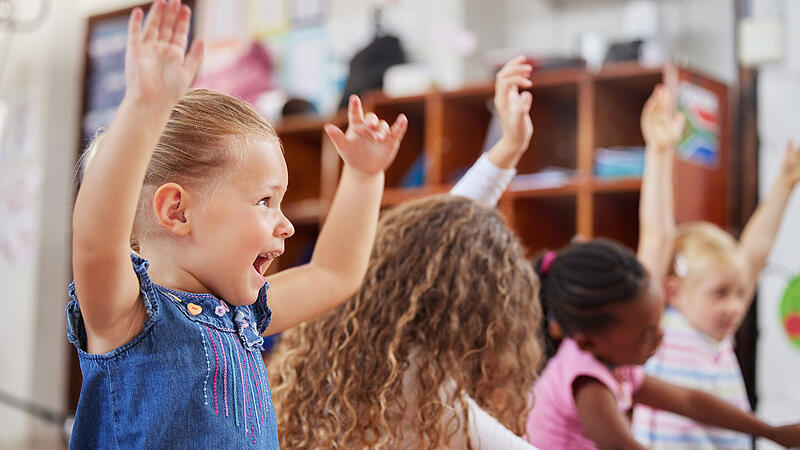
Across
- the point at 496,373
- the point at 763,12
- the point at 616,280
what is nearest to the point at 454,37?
the point at 763,12

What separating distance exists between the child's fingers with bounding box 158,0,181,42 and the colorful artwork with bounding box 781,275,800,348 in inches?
78.4

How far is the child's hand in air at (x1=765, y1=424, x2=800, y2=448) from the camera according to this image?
3.83 feet

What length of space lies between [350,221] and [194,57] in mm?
385

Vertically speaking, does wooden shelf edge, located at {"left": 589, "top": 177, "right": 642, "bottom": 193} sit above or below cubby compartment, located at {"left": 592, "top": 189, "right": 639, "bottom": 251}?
above

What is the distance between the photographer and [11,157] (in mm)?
4133

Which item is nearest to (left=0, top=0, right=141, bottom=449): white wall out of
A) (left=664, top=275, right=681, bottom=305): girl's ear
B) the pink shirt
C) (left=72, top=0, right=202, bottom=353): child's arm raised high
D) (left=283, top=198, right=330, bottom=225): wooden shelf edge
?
(left=283, top=198, right=330, bottom=225): wooden shelf edge

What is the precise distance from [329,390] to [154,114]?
0.55 m

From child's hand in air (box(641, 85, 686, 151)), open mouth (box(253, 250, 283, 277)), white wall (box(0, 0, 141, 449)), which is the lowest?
white wall (box(0, 0, 141, 449))

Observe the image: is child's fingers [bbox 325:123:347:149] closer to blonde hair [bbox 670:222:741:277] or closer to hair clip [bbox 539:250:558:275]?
hair clip [bbox 539:250:558:275]

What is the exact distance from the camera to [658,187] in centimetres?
173

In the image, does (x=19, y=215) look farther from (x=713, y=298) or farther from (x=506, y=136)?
(x=506, y=136)

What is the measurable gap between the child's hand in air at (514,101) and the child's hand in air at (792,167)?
2.57ft

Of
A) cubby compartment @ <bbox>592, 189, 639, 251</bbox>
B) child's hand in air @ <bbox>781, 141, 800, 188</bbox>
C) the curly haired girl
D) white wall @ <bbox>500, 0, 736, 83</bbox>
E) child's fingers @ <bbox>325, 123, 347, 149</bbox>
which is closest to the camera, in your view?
child's fingers @ <bbox>325, 123, 347, 149</bbox>

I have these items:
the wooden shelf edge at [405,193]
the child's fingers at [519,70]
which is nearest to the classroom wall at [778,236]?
the wooden shelf edge at [405,193]
